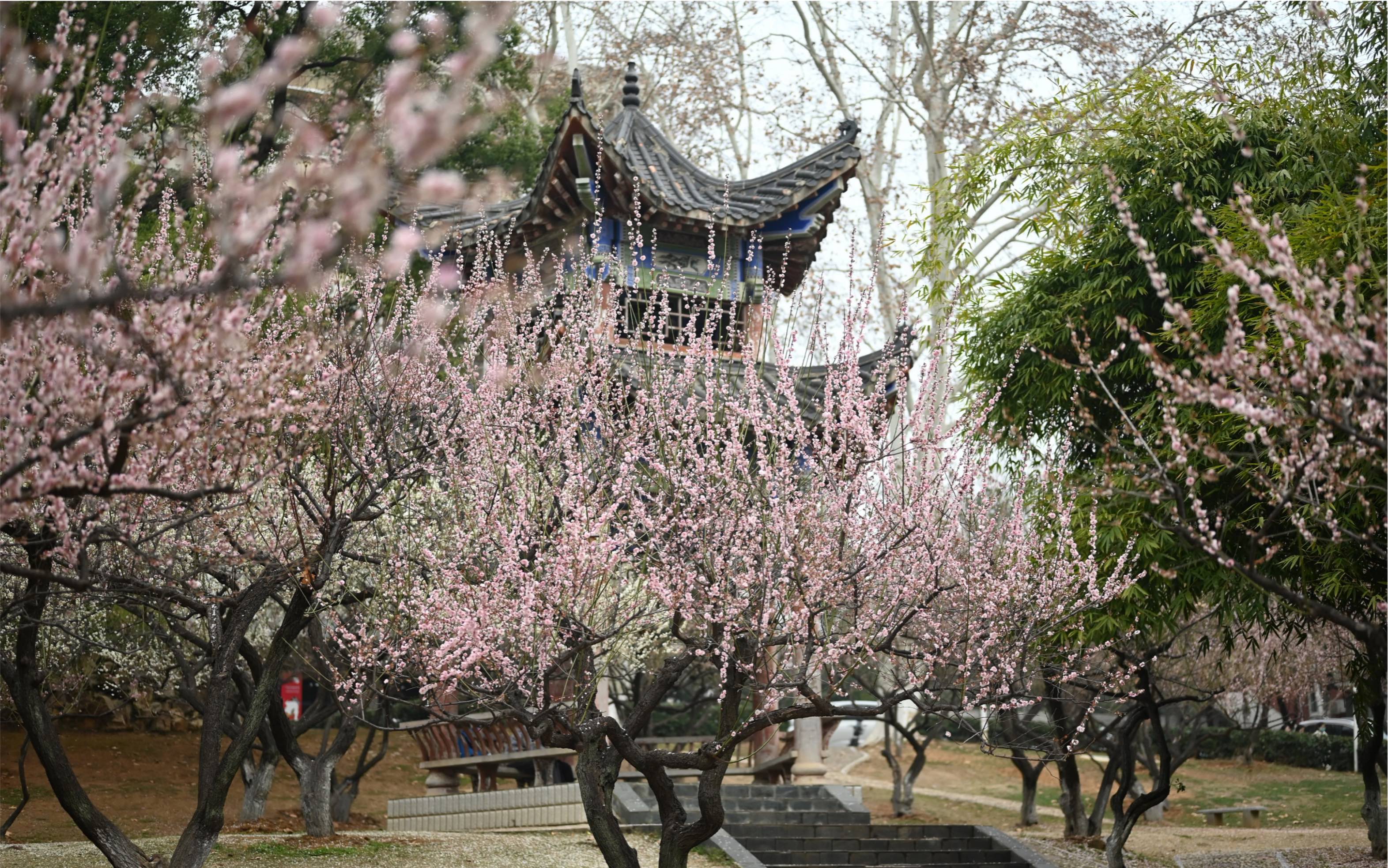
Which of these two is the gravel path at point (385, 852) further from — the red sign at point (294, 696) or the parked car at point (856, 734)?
the parked car at point (856, 734)

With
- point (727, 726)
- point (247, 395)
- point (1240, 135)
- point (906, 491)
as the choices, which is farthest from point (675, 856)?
point (1240, 135)

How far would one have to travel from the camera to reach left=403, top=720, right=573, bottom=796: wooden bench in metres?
16.5

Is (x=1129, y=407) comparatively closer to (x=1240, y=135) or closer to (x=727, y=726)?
(x=727, y=726)

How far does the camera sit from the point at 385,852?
1264cm

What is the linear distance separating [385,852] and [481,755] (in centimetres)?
457

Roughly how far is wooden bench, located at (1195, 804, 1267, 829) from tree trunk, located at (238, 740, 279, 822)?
15.7m

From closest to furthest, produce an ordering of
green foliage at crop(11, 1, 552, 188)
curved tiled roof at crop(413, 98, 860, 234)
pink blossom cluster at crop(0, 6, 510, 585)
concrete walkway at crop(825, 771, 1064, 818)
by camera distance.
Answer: pink blossom cluster at crop(0, 6, 510, 585), green foliage at crop(11, 1, 552, 188), curved tiled roof at crop(413, 98, 860, 234), concrete walkway at crop(825, 771, 1064, 818)

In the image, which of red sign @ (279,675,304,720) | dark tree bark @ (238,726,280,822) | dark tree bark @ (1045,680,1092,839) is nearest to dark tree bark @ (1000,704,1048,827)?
dark tree bark @ (1045,680,1092,839)

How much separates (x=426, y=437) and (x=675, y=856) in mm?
4100

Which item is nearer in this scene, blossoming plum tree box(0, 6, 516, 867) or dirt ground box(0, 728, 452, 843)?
blossoming plum tree box(0, 6, 516, 867)

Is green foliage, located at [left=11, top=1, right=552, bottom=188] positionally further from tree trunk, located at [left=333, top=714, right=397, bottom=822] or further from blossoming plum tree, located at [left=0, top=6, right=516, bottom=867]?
tree trunk, located at [left=333, top=714, right=397, bottom=822]

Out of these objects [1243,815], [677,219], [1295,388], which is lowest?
[1243,815]

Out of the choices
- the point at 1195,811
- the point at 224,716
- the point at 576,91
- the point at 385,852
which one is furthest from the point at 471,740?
the point at 1195,811

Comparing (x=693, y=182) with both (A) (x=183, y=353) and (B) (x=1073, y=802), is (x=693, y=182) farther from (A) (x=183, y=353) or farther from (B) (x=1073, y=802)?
(A) (x=183, y=353)
